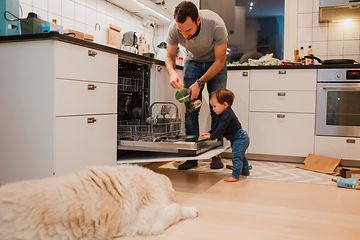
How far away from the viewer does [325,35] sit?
13.0 feet

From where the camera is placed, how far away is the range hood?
344 cm

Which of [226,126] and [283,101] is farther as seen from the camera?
[283,101]

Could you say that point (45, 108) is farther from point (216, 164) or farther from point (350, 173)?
point (350, 173)

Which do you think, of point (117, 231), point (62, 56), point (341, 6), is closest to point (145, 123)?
point (62, 56)

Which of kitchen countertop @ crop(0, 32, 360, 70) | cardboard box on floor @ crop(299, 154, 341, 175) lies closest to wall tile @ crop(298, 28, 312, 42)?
kitchen countertop @ crop(0, 32, 360, 70)

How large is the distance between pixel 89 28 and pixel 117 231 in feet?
7.68

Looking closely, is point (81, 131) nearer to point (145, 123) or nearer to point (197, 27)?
point (145, 123)

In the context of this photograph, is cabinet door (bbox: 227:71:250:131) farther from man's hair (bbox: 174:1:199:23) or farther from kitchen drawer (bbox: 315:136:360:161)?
man's hair (bbox: 174:1:199:23)

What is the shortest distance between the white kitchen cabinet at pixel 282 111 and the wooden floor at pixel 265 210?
96cm

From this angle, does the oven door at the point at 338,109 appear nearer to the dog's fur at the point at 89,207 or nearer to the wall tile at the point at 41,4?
the dog's fur at the point at 89,207

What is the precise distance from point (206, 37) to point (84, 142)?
1.24m

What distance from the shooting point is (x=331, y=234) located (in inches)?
60.1

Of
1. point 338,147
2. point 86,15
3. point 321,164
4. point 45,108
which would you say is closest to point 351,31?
point 338,147

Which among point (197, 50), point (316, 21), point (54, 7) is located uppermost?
point (316, 21)
